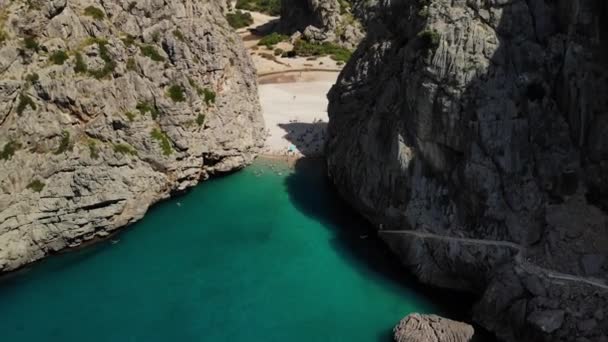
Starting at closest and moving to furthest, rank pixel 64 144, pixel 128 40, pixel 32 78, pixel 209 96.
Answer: pixel 32 78 < pixel 64 144 < pixel 128 40 < pixel 209 96

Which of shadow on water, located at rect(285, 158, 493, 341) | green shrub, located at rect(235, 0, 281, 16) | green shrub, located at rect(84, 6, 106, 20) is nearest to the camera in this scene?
shadow on water, located at rect(285, 158, 493, 341)

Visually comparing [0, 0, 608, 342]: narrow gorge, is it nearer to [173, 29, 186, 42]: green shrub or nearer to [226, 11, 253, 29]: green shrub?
[173, 29, 186, 42]: green shrub

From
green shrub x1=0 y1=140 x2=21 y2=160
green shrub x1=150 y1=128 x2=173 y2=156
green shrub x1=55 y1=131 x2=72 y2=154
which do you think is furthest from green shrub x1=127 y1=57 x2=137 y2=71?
green shrub x1=0 y1=140 x2=21 y2=160

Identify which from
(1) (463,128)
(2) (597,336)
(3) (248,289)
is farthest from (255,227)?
(2) (597,336)

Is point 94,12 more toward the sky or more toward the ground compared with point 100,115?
more toward the sky

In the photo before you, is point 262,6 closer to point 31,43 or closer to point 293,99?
→ point 293,99

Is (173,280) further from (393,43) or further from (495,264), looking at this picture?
(393,43)

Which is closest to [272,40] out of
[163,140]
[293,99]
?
[293,99]
